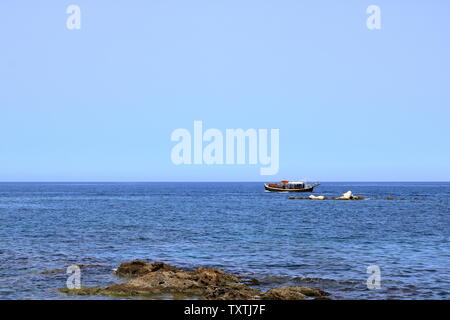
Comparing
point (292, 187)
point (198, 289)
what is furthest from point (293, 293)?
point (292, 187)

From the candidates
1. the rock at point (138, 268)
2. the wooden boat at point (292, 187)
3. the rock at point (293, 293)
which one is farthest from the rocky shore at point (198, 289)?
the wooden boat at point (292, 187)

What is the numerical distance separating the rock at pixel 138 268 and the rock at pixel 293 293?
6.57 meters

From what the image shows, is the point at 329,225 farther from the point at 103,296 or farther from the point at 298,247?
the point at 103,296

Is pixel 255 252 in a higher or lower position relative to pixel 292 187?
lower

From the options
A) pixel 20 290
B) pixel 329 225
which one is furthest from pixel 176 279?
pixel 329 225

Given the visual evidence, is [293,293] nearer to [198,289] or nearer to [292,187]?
[198,289]

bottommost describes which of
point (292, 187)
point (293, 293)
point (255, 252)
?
point (255, 252)

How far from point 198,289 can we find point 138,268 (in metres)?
5.16

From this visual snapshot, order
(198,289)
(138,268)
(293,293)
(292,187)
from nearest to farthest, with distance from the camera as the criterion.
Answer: (293,293) < (198,289) < (138,268) < (292,187)

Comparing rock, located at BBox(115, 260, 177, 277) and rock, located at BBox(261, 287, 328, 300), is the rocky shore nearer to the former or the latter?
rock, located at BBox(261, 287, 328, 300)

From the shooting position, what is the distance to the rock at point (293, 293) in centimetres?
1930

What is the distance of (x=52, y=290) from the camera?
21125 mm

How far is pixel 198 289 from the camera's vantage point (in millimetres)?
20891

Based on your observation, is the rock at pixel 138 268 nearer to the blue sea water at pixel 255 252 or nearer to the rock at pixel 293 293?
the blue sea water at pixel 255 252
